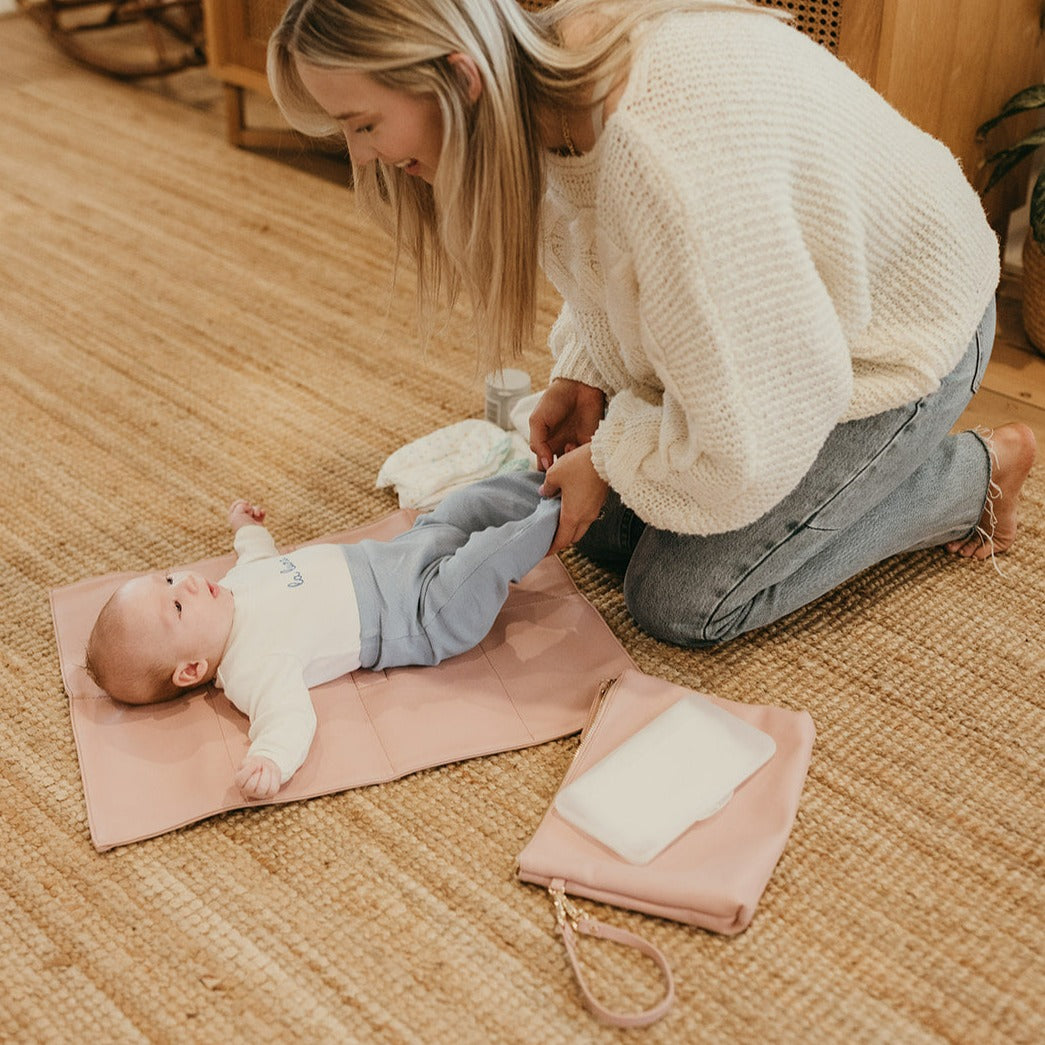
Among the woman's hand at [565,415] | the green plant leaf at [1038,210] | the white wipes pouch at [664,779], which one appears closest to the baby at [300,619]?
the woman's hand at [565,415]

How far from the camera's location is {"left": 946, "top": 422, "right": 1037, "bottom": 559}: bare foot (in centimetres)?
145

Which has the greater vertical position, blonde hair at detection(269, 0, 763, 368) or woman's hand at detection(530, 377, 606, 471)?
blonde hair at detection(269, 0, 763, 368)

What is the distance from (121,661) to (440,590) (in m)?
0.32

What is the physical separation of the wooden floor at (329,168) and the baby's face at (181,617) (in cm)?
108

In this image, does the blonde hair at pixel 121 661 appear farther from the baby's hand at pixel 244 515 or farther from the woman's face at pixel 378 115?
the woman's face at pixel 378 115

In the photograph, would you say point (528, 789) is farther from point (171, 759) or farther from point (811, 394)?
point (811, 394)

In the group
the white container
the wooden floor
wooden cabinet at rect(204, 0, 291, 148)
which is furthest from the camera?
wooden cabinet at rect(204, 0, 291, 148)

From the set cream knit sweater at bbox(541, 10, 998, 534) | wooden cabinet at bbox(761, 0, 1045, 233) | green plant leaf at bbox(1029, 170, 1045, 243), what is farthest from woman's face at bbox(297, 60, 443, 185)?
green plant leaf at bbox(1029, 170, 1045, 243)

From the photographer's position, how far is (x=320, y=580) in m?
1.31

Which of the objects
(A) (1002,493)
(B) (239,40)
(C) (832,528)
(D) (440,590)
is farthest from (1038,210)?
(B) (239,40)

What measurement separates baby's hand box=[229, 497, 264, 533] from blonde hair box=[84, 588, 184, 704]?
11.3 inches

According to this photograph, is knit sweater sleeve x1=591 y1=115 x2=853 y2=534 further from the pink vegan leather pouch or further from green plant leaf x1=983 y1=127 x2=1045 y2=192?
green plant leaf x1=983 y1=127 x2=1045 y2=192

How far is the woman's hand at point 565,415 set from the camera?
1424 mm

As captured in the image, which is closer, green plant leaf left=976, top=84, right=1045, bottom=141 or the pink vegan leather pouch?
the pink vegan leather pouch
